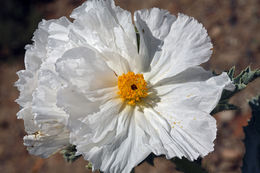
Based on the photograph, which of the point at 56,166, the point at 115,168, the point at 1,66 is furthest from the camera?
the point at 1,66

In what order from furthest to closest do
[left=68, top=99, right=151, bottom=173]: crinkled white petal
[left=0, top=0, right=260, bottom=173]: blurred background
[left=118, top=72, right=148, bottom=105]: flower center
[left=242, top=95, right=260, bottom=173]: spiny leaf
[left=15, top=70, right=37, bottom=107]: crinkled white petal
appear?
[left=0, top=0, right=260, bottom=173]: blurred background → [left=242, top=95, right=260, bottom=173]: spiny leaf → [left=118, top=72, right=148, bottom=105]: flower center → [left=15, top=70, right=37, bottom=107]: crinkled white petal → [left=68, top=99, right=151, bottom=173]: crinkled white petal

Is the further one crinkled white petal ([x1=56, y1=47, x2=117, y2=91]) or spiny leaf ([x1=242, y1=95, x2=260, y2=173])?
spiny leaf ([x1=242, y1=95, x2=260, y2=173])

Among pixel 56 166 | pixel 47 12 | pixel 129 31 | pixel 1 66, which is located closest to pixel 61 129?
pixel 129 31

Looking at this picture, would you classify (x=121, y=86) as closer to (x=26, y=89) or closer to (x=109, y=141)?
(x=109, y=141)

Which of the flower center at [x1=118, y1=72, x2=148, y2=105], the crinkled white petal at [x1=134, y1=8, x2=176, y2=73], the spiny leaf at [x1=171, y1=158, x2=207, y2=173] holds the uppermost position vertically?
the crinkled white petal at [x1=134, y1=8, x2=176, y2=73]

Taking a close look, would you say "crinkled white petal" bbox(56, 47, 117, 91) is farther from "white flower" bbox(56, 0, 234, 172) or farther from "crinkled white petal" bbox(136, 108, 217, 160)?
"crinkled white petal" bbox(136, 108, 217, 160)

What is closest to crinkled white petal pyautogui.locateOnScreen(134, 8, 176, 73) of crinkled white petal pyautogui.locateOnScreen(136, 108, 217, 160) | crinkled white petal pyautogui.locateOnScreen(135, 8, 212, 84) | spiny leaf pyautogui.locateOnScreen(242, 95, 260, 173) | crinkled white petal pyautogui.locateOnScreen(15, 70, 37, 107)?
crinkled white petal pyautogui.locateOnScreen(135, 8, 212, 84)

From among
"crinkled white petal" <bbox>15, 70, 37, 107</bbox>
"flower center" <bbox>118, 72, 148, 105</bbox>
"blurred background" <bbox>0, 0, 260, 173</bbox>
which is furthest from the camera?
"blurred background" <bbox>0, 0, 260, 173</bbox>

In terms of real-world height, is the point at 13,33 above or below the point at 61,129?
above

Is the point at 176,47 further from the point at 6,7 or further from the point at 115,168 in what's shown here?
the point at 6,7
